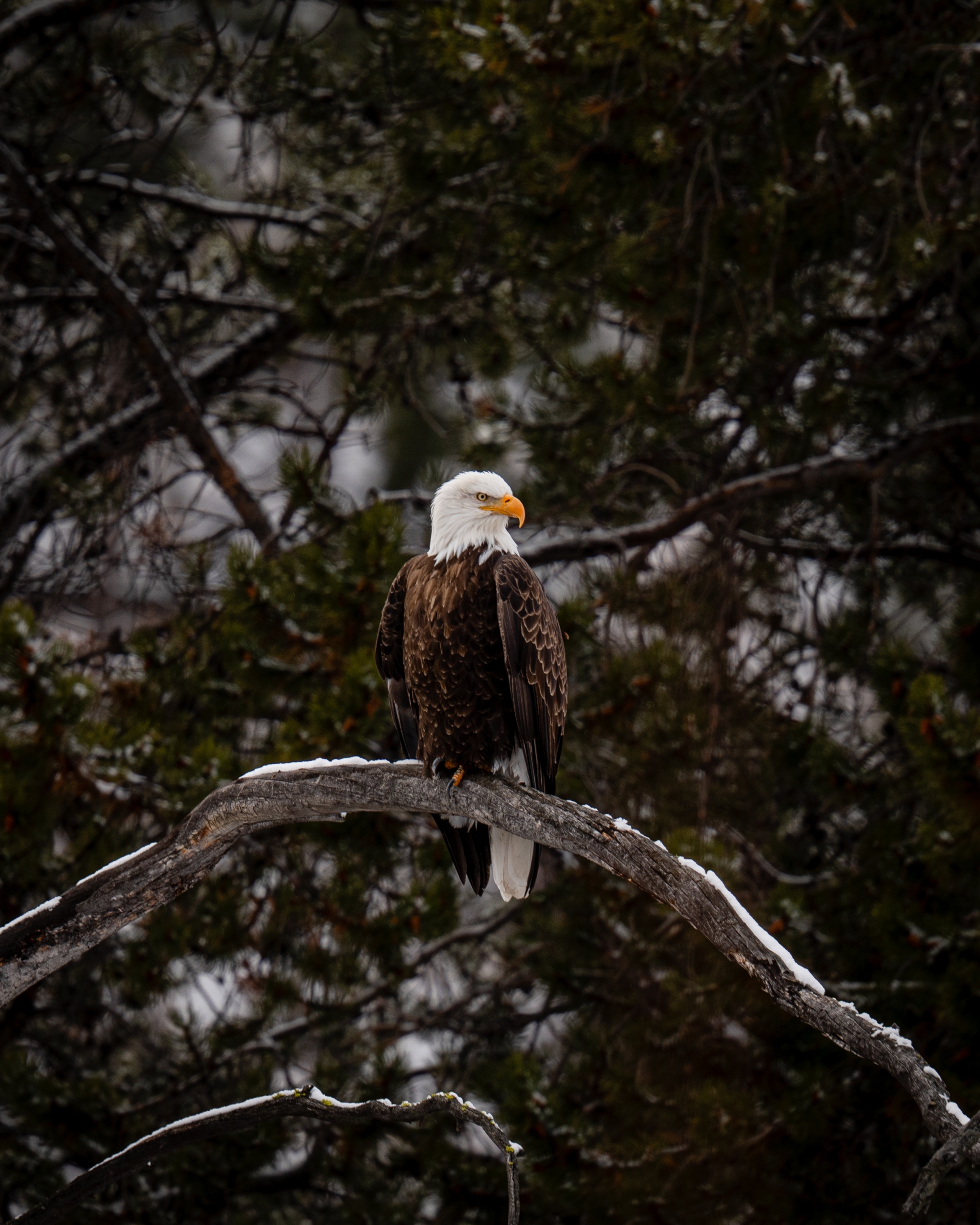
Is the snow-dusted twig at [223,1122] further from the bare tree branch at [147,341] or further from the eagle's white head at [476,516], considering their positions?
the bare tree branch at [147,341]

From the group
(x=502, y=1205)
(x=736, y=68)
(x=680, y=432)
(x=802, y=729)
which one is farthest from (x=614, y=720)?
(x=736, y=68)

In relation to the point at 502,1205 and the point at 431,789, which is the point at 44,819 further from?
the point at 502,1205

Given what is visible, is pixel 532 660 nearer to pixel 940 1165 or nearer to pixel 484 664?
pixel 484 664

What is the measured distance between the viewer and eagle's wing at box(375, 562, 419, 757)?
10.7 ft

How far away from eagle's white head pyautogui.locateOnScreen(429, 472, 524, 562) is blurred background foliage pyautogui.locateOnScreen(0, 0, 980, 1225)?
45 centimetres

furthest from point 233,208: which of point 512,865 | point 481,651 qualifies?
point 512,865

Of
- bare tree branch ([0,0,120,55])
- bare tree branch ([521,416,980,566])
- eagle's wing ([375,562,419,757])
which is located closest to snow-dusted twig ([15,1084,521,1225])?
eagle's wing ([375,562,419,757])

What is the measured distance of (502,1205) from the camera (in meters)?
4.28

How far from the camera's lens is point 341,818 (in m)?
2.63

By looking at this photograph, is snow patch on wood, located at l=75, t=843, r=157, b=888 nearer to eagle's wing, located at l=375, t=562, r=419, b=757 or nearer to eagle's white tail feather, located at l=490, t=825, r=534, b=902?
eagle's wing, located at l=375, t=562, r=419, b=757

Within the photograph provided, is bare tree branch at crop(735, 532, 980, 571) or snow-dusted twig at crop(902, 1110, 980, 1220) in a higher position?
bare tree branch at crop(735, 532, 980, 571)

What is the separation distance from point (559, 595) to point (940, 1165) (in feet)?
13.4

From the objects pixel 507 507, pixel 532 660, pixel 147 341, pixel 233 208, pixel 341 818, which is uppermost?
pixel 233 208

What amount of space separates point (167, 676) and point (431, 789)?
182cm
